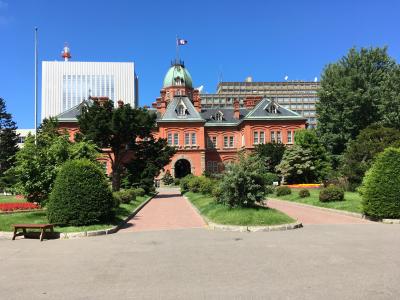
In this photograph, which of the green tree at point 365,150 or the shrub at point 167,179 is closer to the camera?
the green tree at point 365,150

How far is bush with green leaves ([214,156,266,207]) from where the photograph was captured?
1722 centimetres

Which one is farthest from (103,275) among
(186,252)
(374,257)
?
(374,257)

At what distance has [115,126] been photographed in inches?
1437

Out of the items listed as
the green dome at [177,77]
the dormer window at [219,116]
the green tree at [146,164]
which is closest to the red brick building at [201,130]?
the dormer window at [219,116]

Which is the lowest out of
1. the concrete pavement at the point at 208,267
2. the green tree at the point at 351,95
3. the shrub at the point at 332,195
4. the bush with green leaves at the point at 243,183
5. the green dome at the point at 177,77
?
the concrete pavement at the point at 208,267

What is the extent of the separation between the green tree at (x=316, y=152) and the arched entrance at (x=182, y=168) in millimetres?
27908

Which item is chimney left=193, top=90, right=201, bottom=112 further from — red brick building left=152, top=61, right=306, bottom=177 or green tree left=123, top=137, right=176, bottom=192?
green tree left=123, top=137, right=176, bottom=192

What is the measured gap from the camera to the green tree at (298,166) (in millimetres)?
44625

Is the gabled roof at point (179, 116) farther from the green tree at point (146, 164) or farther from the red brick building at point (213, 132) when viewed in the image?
the green tree at point (146, 164)

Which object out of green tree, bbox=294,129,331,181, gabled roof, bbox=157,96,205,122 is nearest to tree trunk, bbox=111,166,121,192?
green tree, bbox=294,129,331,181

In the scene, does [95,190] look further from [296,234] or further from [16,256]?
[296,234]

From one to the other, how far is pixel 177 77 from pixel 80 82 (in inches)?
2228

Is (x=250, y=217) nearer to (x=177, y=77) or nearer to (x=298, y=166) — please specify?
(x=298, y=166)

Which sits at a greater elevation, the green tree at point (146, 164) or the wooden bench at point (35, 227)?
the green tree at point (146, 164)
